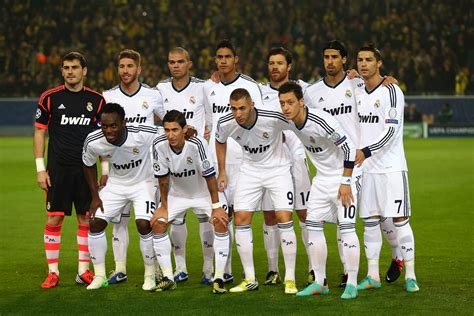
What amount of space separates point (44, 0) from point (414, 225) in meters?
28.1

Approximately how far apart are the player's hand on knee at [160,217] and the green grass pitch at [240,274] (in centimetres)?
69

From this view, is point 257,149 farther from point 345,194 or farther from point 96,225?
point 96,225

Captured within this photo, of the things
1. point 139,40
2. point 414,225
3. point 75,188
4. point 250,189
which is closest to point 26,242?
point 75,188

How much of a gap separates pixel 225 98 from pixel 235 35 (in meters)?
27.2

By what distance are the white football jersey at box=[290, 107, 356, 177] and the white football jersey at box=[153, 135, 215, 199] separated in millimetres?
933

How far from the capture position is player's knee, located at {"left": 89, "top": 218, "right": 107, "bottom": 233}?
9406 millimetres

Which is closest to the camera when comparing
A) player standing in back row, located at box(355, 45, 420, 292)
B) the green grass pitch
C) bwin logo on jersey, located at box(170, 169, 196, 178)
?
the green grass pitch

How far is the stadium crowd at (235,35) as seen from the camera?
34.7m

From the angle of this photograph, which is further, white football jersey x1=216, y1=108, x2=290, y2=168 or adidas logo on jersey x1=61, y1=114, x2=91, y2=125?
adidas logo on jersey x1=61, y1=114, x2=91, y2=125

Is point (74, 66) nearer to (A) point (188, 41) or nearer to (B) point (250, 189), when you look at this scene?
(B) point (250, 189)

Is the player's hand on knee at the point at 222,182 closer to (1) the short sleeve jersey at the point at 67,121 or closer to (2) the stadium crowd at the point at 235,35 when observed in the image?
(1) the short sleeve jersey at the point at 67,121

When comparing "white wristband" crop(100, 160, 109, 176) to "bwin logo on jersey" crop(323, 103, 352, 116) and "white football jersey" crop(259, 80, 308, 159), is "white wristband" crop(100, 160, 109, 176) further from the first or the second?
"bwin logo on jersey" crop(323, 103, 352, 116)

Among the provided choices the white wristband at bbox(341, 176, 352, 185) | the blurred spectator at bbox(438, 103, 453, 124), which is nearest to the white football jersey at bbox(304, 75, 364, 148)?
the white wristband at bbox(341, 176, 352, 185)

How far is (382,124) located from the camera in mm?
9219
